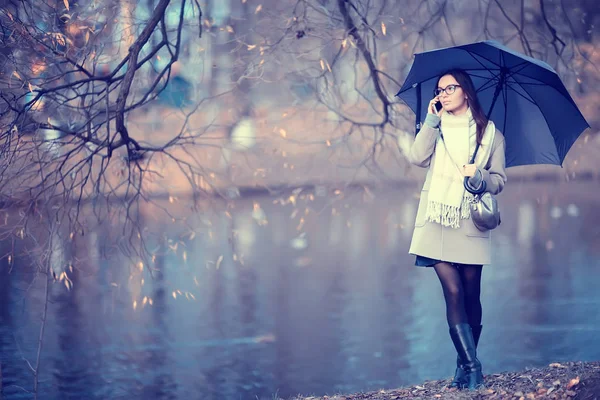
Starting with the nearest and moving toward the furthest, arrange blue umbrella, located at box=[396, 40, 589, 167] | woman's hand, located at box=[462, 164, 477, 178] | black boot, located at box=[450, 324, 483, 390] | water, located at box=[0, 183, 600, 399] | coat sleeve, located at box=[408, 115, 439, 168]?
woman's hand, located at box=[462, 164, 477, 178] → coat sleeve, located at box=[408, 115, 439, 168] → black boot, located at box=[450, 324, 483, 390] → blue umbrella, located at box=[396, 40, 589, 167] → water, located at box=[0, 183, 600, 399]

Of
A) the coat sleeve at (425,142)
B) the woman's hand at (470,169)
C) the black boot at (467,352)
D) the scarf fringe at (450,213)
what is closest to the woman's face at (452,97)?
the coat sleeve at (425,142)

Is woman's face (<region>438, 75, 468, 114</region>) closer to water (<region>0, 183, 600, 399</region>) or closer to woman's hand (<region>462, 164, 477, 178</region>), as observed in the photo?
woman's hand (<region>462, 164, 477, 178</region>)

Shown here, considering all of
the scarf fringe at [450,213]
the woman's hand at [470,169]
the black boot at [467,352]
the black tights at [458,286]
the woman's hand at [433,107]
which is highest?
the woman's hand at [433,107]

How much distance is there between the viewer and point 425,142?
15.4ft

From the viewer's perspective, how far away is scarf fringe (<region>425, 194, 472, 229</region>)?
184 inches

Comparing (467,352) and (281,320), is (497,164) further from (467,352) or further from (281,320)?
(281,320)

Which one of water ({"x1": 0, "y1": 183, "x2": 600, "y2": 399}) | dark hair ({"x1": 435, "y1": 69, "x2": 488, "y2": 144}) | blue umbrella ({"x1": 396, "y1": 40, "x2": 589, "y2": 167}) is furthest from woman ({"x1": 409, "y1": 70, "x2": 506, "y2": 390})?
water ({"x1": 0, "y1": 183, "x2": 600, "y2": 399})

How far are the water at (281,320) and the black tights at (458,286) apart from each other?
6.99 ft

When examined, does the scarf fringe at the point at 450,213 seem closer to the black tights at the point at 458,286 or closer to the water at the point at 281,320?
the black tights at the point at 458,286

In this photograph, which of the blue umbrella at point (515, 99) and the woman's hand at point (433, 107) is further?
the blue umbrella at point (515, 99)

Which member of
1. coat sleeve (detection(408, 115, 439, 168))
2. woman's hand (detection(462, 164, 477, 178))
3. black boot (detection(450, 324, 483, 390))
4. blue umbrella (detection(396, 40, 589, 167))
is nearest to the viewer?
woman's hand (detection(462, 164, 477, 178))

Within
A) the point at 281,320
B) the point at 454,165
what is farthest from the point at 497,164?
the point at 281,320

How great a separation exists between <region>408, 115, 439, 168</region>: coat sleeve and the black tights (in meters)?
0.59

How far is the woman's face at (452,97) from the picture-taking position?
4.73m
